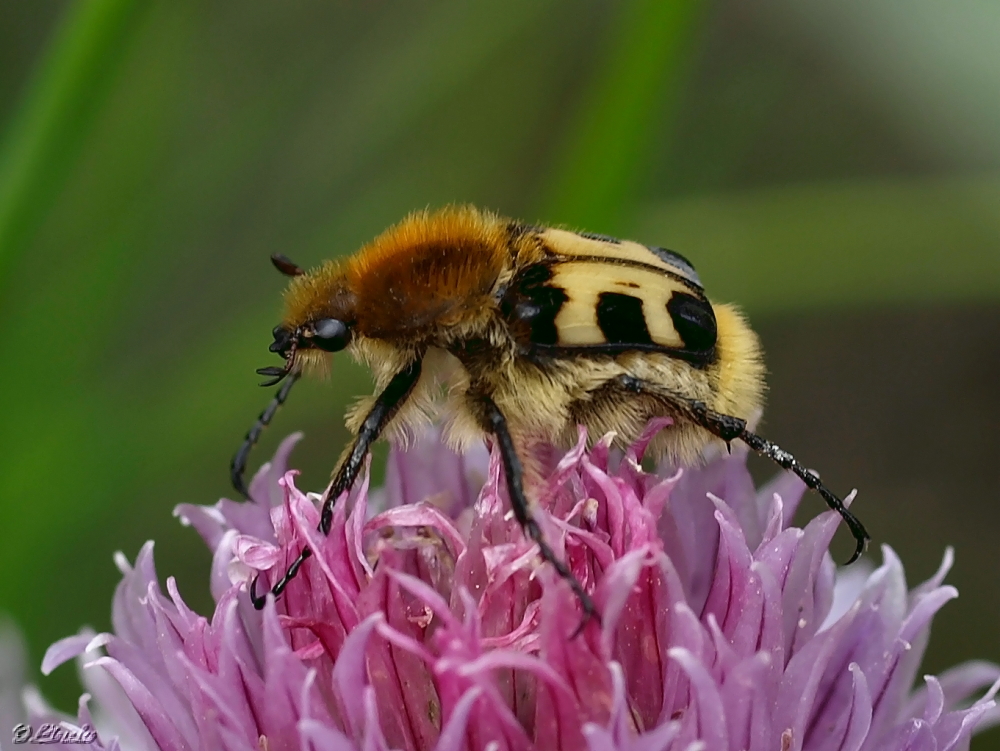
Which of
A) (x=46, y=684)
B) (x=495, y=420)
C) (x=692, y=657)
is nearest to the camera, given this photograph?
(x=692, y=657)

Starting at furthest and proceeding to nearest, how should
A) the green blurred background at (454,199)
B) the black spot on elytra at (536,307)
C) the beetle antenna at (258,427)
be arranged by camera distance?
the green blurred background at (454,199) → the beetle antenna at (258,427) → the black spot on elytra at (536,307)

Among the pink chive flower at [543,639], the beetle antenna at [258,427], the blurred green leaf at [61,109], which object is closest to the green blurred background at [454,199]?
the blurred green leaf at [61,109]

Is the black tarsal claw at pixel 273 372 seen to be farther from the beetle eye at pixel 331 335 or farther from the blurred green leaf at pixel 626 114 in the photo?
the blurred green leaf at pixel 626 114

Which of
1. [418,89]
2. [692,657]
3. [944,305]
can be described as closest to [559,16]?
[418,89]

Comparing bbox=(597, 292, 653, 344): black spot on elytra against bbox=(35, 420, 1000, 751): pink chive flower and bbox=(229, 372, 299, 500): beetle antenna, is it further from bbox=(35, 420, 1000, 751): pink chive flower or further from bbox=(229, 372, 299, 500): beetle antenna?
bbox=(229, 372, 299, 500): beetle antenna

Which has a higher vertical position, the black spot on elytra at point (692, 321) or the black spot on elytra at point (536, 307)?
the black spot on elytra at point (692, 321)

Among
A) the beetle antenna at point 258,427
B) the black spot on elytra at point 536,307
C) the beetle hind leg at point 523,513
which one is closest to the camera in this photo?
the beetle hind leg at point 523,513

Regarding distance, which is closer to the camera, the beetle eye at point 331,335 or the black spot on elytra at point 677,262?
the beetle eye at point 331,335

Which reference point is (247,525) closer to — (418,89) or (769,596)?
(769,596)
